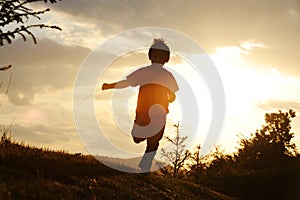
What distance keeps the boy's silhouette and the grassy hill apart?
3.27 feet

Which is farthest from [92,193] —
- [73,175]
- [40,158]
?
[40,158]

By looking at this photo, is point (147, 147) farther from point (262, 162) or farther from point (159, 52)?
point (262, 162)

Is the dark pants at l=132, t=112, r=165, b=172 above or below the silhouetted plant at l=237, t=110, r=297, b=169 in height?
below

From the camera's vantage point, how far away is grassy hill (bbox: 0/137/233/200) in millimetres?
8961

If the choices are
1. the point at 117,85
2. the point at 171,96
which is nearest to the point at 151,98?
the point at 171,96

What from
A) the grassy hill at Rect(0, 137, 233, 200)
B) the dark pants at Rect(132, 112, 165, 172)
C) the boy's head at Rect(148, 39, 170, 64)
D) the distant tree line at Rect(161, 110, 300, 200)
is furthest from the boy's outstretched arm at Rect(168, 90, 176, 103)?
the distant tree line at Rect(161, 110, 300, 200)

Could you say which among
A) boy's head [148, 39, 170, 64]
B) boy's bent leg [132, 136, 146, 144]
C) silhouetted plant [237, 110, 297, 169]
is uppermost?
silhouetted plant [237, 110, 297, 169]

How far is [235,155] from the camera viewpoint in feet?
199

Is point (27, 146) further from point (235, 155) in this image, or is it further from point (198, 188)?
point (235, 155)

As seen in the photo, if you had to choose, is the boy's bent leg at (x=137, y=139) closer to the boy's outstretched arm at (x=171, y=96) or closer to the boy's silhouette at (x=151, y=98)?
the boy's silhouette at (x=151, y=98)

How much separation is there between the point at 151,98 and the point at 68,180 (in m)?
4.40

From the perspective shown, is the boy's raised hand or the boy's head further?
the boy's head

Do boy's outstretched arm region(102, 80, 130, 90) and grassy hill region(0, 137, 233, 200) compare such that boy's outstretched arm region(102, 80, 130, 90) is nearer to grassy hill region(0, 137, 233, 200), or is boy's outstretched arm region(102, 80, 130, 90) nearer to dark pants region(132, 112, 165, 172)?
dark pants region(132, 112, 165, 172)

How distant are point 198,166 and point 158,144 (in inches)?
1125
